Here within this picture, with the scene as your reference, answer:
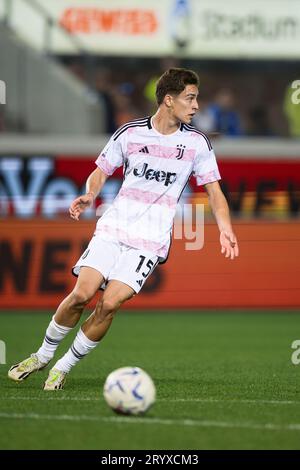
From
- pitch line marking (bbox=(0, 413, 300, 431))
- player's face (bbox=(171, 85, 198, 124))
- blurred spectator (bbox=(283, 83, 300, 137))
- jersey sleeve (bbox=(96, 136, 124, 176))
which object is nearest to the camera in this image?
pitch line marking (bbox=(0, 413, 300, 431))

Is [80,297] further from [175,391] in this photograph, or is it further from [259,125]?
[259,125]

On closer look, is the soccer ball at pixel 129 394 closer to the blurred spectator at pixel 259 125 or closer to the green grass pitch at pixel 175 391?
the green grass pitch at pixel 175 391

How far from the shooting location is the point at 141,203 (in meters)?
9.08

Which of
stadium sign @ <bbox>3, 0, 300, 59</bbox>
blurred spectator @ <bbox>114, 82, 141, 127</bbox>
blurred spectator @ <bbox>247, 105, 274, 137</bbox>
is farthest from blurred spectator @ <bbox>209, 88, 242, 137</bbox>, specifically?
blurred spectator @ <bbox>114, 82, 141, 127</bbox>

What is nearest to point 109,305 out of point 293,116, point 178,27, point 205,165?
point 205,165

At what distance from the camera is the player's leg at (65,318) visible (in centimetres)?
870

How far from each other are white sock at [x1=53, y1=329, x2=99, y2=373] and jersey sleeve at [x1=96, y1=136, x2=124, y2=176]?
1330 millimetres

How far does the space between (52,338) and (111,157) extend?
1.49 m

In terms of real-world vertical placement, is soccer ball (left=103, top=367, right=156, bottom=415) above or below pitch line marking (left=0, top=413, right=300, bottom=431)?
above

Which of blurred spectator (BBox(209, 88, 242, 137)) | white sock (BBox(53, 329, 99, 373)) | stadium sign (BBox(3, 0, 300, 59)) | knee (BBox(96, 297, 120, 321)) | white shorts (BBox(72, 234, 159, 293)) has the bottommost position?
white sock (BBox(53, 329, 99, 373))

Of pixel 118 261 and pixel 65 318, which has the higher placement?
pixel 118 261

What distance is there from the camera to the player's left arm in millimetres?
8789

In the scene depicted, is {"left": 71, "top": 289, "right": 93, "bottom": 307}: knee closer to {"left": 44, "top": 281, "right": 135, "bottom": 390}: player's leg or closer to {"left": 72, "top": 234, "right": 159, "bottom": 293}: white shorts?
{"left": 44, "top": 281, "right": 135, "bottom": 390}: player's leg

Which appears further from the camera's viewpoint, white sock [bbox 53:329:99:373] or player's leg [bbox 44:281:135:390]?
white sock [bbox 53:329:99:373]
